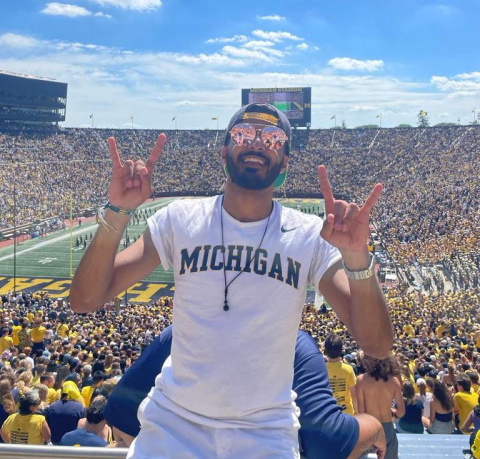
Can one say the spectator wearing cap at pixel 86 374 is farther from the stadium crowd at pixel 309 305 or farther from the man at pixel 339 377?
the man at pixel 339 377

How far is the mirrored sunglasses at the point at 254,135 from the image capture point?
2.35 m

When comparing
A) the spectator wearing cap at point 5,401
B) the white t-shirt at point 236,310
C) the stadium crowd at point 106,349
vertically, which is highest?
the white t-shirt at point 236,310

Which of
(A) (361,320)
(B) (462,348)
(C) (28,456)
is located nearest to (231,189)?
(A) (361,320)

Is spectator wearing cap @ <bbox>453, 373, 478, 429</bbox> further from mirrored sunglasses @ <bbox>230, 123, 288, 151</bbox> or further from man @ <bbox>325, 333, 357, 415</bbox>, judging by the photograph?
mirrored sunglasses @ <bbox>230, 123, 288, 151</bbox>

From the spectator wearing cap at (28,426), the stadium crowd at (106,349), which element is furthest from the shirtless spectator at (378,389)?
the spectator wearing cap at (28,426)

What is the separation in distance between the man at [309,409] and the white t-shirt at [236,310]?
18cm

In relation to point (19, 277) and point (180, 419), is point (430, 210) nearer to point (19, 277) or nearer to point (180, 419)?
point (19, 277)

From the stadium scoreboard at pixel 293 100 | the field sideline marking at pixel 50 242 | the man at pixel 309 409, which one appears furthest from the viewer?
the stadium scoreboard at pixel 293 100

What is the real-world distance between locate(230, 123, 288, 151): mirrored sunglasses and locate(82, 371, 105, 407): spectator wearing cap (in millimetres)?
4913

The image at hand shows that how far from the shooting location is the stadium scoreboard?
6650cm

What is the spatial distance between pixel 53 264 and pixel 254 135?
95.7 ft

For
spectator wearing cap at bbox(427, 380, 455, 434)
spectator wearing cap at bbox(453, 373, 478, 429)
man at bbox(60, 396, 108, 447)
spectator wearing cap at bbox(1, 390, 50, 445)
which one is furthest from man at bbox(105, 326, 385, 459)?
spectator wearing cap at bbox(453, 373, 478, 429)

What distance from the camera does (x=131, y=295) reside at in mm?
24422

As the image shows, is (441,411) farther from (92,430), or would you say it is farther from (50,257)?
(50,257)
